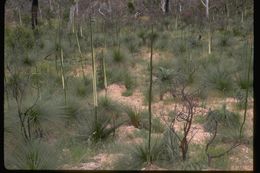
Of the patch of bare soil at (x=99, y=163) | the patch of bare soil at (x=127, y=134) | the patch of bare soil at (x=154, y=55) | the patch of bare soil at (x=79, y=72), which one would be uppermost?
the patch of bare soil at (x=154, y=55)

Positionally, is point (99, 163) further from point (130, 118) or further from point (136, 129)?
point (130, 118)

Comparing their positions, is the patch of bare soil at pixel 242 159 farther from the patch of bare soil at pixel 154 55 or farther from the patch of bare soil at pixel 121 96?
the patch of bare soil at pixel 154 55

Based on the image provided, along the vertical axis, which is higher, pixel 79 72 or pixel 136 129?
pixel 79 72

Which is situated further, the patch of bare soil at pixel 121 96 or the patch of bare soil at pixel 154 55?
the patch of bare soil at pixel 154 55

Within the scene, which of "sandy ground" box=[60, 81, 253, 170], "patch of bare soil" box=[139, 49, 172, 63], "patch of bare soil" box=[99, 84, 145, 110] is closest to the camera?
"sandy ground" box=[60, 81, 253, 170]

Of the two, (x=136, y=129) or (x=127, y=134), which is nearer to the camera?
(x=127, y=134)

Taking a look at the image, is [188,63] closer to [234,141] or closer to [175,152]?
[234,141]

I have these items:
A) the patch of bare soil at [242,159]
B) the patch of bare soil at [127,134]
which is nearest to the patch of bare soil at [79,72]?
the patch of bare soil at [127,134]

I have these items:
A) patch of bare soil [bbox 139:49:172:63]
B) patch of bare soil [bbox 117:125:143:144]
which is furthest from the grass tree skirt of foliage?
patch of bare soil [bbox 139:49:172:63]

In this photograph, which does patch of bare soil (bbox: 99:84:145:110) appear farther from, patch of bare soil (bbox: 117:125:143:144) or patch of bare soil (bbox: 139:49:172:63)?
patch of bare soil (bbox: 139:49:172:63)

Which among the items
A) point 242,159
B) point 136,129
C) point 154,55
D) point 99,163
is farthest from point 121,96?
point 154,55

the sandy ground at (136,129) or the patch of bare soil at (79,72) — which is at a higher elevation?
the patch of bare soil at (79,72)

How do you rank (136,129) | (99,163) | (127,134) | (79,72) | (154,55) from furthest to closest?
(154,55), (79,72), (136,129), (127,134), (99,163)
